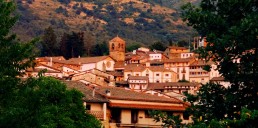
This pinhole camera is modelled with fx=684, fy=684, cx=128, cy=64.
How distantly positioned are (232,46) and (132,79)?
104203 mm

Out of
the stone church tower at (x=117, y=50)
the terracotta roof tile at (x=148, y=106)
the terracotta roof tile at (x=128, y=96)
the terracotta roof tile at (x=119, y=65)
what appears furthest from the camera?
Result: the stone church tower at (x=117, y=50)

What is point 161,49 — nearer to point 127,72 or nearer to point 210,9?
point 127,72

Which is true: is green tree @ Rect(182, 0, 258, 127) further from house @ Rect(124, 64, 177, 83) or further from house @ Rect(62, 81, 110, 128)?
house @ Rect(124, 64, 177, 83)

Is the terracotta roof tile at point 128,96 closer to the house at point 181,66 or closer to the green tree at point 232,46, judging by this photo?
the green tree at point 232,46

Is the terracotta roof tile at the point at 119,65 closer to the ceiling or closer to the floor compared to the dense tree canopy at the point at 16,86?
closer to the ceiling

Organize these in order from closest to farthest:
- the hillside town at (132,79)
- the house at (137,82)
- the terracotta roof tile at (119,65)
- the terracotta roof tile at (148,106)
A: the hillside town at (132,79), the terracotta roof tile at (148,106), the house at (137,82), the terracotta roof tile at (119,65)

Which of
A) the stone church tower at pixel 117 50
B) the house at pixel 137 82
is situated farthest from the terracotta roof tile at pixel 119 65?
the house at pixel 137 82

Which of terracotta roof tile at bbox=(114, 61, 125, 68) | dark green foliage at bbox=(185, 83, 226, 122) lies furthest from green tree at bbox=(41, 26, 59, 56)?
dark green foliage at bbox=(185, 83, 226, 122)

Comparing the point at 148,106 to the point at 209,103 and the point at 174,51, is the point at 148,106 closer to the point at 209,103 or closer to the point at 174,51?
the point at 209,103

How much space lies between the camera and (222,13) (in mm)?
14805

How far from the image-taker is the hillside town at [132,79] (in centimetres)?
4422

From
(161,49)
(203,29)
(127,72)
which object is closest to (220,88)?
(203,29)

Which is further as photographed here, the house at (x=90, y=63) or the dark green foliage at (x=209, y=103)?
the house at (x=90, y=63)

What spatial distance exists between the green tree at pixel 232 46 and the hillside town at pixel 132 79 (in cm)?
50
